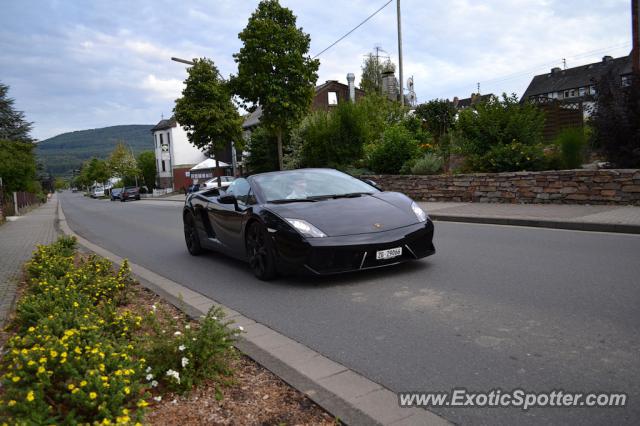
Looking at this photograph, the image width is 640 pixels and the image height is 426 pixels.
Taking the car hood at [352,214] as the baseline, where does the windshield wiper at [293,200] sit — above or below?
above

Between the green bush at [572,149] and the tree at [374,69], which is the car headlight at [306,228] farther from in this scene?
the tree at [374,69]

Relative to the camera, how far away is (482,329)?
4.07m

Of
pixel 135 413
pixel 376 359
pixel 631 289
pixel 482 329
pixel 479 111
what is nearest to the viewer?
pixel 135 413

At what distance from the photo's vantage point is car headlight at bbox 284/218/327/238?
220 inches

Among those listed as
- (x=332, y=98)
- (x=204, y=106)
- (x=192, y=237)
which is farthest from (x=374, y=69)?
(x=192, y=237)

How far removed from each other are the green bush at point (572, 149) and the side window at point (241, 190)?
29.4 ft

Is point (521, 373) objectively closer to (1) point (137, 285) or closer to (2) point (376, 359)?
(2) point (376, 359)

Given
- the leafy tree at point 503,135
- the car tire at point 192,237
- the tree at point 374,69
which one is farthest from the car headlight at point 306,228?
the tree at point 374,69

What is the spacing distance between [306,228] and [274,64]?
20.0 metres

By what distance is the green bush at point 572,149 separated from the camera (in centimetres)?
1268

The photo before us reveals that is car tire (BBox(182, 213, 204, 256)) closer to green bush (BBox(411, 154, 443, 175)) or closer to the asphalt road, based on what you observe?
the asphalt road

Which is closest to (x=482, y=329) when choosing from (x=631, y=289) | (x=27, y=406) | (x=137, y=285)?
(x=631, y=289)

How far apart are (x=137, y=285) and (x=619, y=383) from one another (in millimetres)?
5381

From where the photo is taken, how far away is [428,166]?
53.9ft
